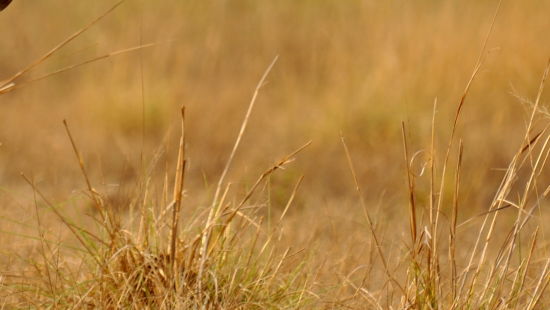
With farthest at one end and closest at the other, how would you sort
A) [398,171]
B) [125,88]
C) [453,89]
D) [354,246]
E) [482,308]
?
1. [125,88]
2. [453,89]
3. [398,171]
4. [354,246]
5. [482,308]

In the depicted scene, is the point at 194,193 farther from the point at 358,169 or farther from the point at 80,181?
the point at 358,169

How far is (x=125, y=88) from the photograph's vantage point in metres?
5.65

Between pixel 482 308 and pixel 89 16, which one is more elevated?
pixel 482 308

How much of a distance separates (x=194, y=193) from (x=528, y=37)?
1989 millimetres

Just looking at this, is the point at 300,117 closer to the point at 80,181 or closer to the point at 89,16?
the point at 80,181

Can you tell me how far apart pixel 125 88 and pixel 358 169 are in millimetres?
1547

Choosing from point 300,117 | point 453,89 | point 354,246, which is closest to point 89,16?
point 300,117

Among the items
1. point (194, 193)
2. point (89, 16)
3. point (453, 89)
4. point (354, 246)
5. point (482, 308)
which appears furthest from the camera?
point (89, 16)

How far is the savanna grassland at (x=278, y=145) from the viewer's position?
2457 mm

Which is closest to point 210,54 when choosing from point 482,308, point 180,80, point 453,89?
point 180,80

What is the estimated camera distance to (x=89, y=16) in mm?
7809

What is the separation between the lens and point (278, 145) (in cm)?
500

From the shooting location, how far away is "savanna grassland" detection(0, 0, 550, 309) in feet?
8.06

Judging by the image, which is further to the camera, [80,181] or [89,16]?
[89,16]
